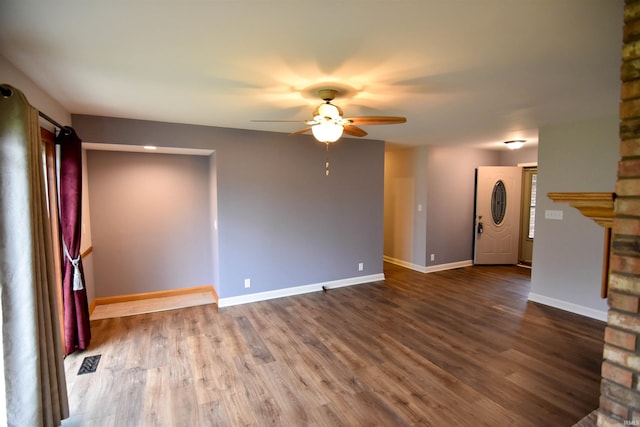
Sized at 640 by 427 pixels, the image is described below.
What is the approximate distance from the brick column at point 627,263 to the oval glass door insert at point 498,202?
5844mm

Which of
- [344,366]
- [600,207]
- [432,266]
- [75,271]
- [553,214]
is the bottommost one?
[344,366]

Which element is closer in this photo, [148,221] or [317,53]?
[317,53]

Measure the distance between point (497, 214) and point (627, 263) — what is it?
5978mm

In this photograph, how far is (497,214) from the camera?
6.62 m

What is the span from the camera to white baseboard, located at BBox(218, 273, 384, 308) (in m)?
4.38

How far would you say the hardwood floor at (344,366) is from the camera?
7.40 ft

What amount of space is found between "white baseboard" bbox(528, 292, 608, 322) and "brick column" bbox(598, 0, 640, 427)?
3.35 metres

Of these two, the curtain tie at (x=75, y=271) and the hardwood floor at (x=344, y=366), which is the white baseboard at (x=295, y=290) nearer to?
the hardwood floor at (x=344, y=366)

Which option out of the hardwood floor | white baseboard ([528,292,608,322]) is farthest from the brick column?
white baseboard ([528,292,608,322])

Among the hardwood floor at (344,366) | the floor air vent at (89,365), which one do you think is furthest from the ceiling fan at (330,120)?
the floor air vent at (89,365)

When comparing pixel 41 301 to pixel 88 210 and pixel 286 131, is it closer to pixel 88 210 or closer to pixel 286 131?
pixel 88 210

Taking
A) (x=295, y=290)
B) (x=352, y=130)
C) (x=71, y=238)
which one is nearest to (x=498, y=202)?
(x=295, y=290)

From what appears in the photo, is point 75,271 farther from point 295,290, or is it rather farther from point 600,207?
point 600,207

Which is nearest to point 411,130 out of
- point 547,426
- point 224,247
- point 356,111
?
point 356,111
